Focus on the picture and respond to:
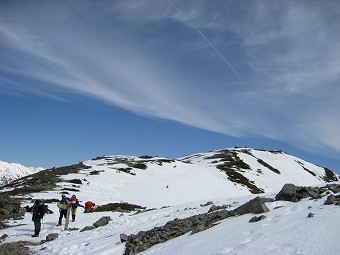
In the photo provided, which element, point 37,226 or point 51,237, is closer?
point 51,237

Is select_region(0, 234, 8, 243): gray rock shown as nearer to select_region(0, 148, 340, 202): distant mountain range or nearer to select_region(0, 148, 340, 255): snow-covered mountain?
select_region(0, 148, 340, 255): snow-covered mountain

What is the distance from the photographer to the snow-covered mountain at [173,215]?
31.7 feet

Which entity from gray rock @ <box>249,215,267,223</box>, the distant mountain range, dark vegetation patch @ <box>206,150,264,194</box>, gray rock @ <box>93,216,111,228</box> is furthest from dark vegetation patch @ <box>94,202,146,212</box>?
dark vegetation patch @ <box>206,150,264,194</box>

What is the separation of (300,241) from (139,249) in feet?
21.5

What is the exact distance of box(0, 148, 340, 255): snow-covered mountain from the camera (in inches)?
380

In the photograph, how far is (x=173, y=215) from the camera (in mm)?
22125

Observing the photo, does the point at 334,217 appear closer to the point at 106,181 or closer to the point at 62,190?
the point at 62,190

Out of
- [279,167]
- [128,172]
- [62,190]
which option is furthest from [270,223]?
[279,167]

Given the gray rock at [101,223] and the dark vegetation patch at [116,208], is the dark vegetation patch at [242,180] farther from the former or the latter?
the gray rock at [101,223]

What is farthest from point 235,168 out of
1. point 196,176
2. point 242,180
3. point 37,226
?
point 37,226

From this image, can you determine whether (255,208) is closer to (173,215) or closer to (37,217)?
(173,215)

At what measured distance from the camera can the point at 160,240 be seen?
1368 centimetres

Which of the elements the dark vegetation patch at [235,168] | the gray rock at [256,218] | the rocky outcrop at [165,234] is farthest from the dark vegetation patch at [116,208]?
the dark vegetation patch at [235,168]

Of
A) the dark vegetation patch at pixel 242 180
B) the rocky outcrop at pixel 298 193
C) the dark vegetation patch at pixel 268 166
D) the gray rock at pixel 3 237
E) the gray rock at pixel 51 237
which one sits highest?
the dark vegetation patch at pixel 268 166
